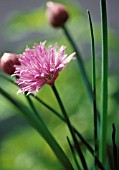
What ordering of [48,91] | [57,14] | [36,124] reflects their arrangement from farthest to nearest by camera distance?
[48,91]
[57,14]
[36,124]

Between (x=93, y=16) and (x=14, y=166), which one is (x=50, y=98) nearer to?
(x=14, y=166)

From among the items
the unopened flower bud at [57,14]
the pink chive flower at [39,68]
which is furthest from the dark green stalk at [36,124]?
the unopened flower bud at [57,14]

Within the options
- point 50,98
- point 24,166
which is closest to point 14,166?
point 24,166

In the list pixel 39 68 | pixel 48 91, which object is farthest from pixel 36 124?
pixel 48 91

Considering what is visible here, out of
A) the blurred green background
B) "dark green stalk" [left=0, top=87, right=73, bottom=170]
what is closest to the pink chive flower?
"dark green stalk" [left=0, top=87, right=73, bottom=170]

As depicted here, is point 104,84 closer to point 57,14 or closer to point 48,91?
point 57,14

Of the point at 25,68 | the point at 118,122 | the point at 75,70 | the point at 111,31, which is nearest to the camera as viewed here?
the point at 25,68
